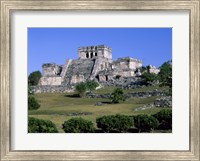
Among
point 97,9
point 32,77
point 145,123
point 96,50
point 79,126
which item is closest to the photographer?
point 97,9

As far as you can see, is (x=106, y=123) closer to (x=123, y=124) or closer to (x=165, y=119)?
(x=123, y=124)

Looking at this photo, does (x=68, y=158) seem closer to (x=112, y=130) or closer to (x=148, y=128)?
(x=112, y=130)

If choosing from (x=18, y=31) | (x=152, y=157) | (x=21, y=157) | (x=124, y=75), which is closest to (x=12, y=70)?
(x=18, y=31)

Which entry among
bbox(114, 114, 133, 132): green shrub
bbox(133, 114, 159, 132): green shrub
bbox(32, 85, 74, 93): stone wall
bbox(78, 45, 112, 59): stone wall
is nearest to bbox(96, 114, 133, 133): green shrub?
bbox(114, 114, 133, 132): green shrub

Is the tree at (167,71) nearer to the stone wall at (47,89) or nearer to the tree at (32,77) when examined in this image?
the tree at (32,77)

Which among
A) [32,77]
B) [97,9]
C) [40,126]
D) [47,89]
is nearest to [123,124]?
[40,126]

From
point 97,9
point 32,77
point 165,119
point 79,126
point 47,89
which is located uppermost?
point 97,9

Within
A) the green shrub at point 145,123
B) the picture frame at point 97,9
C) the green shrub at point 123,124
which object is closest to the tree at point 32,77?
the picture frame at point 97,9
